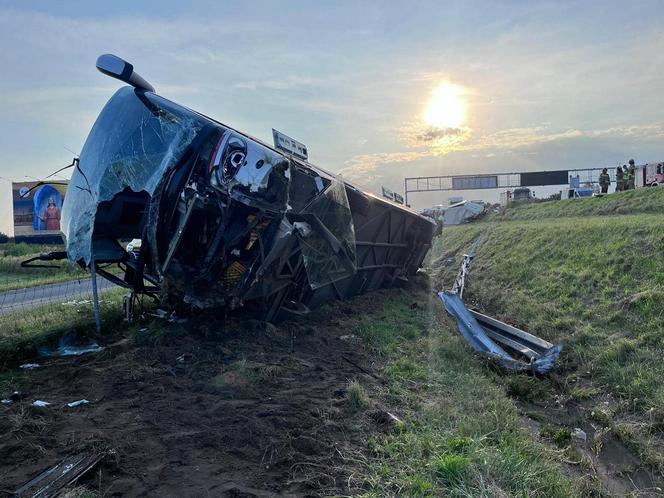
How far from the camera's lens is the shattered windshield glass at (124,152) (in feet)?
18.3

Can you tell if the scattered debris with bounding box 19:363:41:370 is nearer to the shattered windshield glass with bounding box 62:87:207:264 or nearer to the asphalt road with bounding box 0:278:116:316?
the shattered windshield glass with bounding box 62:87:207:264

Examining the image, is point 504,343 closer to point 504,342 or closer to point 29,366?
point 504,342

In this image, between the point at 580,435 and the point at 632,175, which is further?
the point at 632,175

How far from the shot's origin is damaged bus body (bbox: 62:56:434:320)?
548 cm

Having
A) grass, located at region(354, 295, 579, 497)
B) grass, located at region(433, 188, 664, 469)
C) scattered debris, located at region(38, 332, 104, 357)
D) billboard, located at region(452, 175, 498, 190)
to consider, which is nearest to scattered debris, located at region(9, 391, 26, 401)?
scattered debris, located at region(38, 332, 104, 357)

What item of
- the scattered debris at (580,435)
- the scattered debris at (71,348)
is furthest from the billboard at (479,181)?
the scattered debris at (71,348)

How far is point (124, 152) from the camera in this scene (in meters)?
5.83

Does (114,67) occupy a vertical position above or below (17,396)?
above

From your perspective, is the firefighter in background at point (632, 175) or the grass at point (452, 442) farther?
the firefighter in background at point (632, 175)

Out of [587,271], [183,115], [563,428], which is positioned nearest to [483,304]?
[587,271]

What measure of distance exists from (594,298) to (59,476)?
814 cm

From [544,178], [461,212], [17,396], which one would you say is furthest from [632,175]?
[17,396]

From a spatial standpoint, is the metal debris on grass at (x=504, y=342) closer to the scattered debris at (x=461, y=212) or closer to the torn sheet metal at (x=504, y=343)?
the torn sheet metal at (x=504, y=343)

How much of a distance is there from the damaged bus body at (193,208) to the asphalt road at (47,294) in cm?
650
